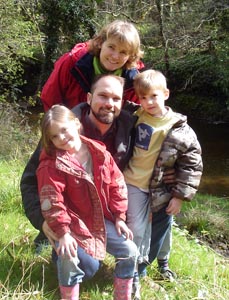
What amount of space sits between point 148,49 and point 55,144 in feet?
52.5

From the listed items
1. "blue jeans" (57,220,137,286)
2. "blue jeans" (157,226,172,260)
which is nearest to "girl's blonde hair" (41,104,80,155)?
"blue jeans" (57,220,137,286)

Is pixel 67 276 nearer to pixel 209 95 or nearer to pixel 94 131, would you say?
pixel 94 131

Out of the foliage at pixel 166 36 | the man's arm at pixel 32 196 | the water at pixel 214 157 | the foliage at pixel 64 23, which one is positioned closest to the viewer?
the man's arm at pixel 32 196

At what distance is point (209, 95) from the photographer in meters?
18.0

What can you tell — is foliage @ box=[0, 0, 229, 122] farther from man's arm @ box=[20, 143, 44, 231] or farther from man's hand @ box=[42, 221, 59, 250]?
man's hand @ box=[42, 221, 59, 250]

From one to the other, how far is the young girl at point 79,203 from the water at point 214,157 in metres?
7.68

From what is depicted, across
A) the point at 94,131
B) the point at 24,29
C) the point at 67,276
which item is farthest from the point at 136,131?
the point at 24,29

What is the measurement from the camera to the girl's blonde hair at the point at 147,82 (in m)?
3.04

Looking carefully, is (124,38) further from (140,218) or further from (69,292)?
(69,292)

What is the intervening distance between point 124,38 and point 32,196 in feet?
4.01

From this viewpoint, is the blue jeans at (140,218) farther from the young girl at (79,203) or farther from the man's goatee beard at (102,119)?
the man's goatee beard at (102,119)

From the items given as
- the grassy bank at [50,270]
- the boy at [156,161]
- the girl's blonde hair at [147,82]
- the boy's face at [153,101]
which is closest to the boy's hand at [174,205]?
the boy at [156,161]

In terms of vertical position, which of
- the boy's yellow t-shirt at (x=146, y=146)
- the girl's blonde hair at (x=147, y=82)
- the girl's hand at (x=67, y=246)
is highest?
the girl's blonde hair at (x=147, y=82)

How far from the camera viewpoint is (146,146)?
123 inches
